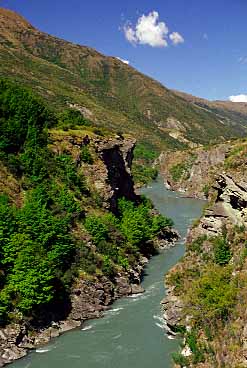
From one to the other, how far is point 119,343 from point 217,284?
9.91m

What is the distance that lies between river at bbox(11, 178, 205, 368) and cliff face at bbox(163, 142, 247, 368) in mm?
2529

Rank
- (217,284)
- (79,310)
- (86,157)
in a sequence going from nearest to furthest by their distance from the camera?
(217,284)
(79,310)
(86,157)

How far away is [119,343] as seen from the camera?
39.8 metres

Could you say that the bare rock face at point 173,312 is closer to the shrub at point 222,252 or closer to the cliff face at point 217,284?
the cliff face at point 217,284

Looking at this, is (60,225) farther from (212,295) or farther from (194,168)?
(194,168)

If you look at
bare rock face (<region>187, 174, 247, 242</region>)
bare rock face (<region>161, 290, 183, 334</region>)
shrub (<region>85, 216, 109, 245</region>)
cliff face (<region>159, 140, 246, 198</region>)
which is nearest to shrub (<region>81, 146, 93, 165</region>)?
shrub (<region>85, 216, 109, 245</region>)

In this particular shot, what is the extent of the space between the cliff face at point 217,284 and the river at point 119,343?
2529 millimetres

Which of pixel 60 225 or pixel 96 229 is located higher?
pixel 60 225

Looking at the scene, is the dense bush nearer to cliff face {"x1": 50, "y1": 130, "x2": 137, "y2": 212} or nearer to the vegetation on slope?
the vegetation on slope

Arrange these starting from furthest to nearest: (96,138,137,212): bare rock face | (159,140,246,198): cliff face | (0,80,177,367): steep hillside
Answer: (159,140,246,198): cliff face
(96,138,137,212): bare rock face
(0,80,177,367): steep hillside

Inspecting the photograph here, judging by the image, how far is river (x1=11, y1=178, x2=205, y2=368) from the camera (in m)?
37.0

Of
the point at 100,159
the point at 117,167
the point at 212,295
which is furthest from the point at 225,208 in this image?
the point at 117,167

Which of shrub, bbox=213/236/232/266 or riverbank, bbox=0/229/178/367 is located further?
shrub, bbox=213/236/232/266

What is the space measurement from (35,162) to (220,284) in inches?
1271
